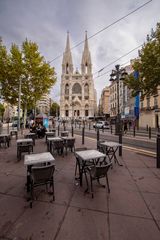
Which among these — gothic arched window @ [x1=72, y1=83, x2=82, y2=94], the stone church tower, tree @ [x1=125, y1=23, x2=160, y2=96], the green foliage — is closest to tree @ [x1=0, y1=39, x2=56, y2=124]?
the green foliage

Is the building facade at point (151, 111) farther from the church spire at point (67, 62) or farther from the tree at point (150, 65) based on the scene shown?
the church spire at point (67, 62)

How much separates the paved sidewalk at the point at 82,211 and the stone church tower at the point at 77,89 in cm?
8696

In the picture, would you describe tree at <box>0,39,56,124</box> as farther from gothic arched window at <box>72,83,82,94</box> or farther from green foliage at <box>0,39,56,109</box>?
gothic arched window at <box>72,83,82,94</box>

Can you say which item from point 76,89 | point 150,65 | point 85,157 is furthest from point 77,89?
point 85,157

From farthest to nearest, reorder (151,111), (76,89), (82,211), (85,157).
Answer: (76,89)
(151,111)
(85,157)
(82,211)

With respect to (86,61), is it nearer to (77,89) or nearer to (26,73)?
(77,89)

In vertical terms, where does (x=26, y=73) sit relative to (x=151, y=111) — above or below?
above

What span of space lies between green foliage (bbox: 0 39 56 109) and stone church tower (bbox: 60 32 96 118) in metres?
70.2

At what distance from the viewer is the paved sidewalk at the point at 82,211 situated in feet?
7.86

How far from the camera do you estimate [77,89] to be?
96812 millimetres

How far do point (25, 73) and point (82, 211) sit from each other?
19684mm

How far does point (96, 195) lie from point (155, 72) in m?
12.2

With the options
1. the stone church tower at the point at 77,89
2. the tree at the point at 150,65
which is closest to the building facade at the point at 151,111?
the tree at the point at 150,65

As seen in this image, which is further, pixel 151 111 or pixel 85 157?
pixel 151 111
